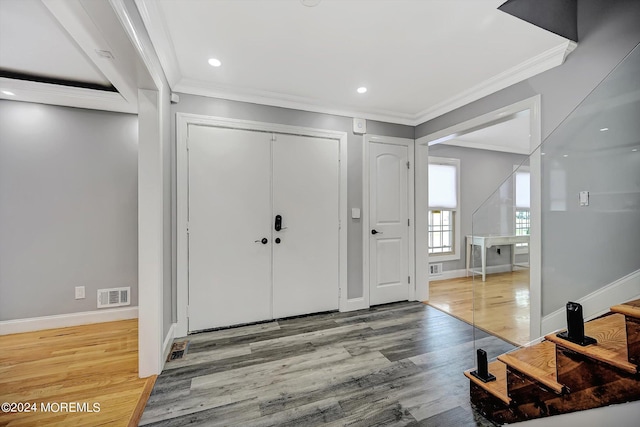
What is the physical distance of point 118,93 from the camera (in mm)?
2689

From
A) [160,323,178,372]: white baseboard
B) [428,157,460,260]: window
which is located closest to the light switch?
[428,157,460,260]: window

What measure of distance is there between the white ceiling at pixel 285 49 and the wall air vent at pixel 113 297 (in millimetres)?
2054

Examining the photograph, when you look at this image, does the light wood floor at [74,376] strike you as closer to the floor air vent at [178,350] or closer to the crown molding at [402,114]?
the floor air vent at [178,350]

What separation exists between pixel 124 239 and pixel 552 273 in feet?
14.0

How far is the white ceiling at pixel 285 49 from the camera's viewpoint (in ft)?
5.48

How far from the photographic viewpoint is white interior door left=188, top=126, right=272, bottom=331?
2.67m

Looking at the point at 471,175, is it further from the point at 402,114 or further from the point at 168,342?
the point at 168,342

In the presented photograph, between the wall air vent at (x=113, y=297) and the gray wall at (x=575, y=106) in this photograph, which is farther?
the wall air vent at (x=113, y=297)

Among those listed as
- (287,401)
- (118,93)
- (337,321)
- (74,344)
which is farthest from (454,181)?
(74,344)

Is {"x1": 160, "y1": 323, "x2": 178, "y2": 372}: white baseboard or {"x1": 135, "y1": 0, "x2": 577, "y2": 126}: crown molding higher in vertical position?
{"x1": 135, "y1": 0, "x2": 577, "y2": 126}: crown molding

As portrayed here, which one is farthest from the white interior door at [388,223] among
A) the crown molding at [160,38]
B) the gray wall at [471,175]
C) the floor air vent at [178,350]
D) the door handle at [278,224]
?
the crown molding at [160,38]

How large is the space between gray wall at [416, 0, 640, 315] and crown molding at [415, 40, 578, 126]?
6 cm

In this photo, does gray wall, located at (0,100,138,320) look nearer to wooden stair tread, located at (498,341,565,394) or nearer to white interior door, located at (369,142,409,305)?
white interior door, located at (369,142,409,305)

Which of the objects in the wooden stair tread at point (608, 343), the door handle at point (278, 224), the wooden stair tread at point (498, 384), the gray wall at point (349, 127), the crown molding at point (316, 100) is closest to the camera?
the wooden stair tread at point (608, 343)
